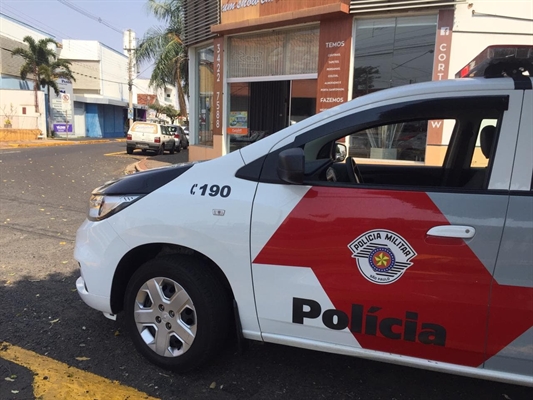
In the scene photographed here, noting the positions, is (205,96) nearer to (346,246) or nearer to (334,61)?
(334,61)

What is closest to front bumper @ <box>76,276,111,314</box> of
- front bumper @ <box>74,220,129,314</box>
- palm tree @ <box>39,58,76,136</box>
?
front bumper @ <box>74,220,129,314</box>

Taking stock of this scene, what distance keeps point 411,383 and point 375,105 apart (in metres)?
1.81

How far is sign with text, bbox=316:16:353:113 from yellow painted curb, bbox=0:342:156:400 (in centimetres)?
810

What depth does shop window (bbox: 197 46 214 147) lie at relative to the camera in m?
13.3

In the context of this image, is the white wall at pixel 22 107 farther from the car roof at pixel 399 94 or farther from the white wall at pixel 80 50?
the car roof at pixel 399 94

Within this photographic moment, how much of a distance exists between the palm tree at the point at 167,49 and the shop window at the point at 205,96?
1265 centimetres

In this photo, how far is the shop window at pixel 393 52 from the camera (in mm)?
8875

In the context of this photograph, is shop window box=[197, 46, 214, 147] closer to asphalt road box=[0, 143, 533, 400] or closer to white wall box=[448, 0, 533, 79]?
white wall box=[448, 0, 533, 79]

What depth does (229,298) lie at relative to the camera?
Result: 2.79 m

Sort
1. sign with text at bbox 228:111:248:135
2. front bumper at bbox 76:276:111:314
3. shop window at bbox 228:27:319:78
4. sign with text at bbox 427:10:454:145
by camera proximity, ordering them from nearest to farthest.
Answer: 1. front bumper at bbox 76:276:111:314
2. sign with text at bbox 427:10:454:145
3. shop window at bbox 228:27:319:78
4. sign with text at bbox 228:111:248:135

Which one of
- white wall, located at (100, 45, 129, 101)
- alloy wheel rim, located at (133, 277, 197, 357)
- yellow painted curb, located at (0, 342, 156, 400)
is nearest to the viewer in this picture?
yellow painted curb, located at (0, 342, 156, 400)

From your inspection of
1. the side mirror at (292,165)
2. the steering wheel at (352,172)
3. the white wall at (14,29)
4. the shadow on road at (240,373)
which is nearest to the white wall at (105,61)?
the white wall at (14,29)

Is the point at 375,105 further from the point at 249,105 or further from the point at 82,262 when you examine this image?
the point at 249,105

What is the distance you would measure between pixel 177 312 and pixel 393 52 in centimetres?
816
